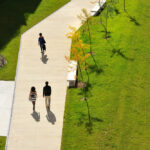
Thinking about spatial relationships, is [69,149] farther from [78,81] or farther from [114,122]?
[78,81]

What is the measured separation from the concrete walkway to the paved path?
0.36m

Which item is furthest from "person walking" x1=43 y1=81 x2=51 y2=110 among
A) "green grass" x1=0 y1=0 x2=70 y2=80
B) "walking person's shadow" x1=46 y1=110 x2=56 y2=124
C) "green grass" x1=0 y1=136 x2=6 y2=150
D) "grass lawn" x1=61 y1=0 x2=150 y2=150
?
"green grass" x1=0 y1=0 x2=70 y2=80

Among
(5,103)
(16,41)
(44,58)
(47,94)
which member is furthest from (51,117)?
(16,41)

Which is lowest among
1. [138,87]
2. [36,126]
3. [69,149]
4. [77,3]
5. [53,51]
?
[69,149]

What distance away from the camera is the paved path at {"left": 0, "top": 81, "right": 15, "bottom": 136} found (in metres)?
15.9

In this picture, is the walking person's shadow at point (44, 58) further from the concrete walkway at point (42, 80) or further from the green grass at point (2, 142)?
the green grass at point (2, 142)

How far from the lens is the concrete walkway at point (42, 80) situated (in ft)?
49.4

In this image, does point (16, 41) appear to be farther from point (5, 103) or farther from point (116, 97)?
point (116, 97)

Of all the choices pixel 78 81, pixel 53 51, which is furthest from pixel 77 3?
pixel 78 81

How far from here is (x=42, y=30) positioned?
22656 millimetres

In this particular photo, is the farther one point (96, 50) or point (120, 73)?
point (96, 50)

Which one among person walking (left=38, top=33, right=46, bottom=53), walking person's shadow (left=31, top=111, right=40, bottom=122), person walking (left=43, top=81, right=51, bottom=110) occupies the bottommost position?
walking person's shadow (left=31, top=111, right=40, bottom=122)

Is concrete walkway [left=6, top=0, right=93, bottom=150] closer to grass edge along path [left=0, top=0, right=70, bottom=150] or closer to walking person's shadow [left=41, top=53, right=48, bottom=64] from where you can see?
walking person's shadow [left=41, top=53, right=48, bottom=64]

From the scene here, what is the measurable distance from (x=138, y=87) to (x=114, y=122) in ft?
9.50
